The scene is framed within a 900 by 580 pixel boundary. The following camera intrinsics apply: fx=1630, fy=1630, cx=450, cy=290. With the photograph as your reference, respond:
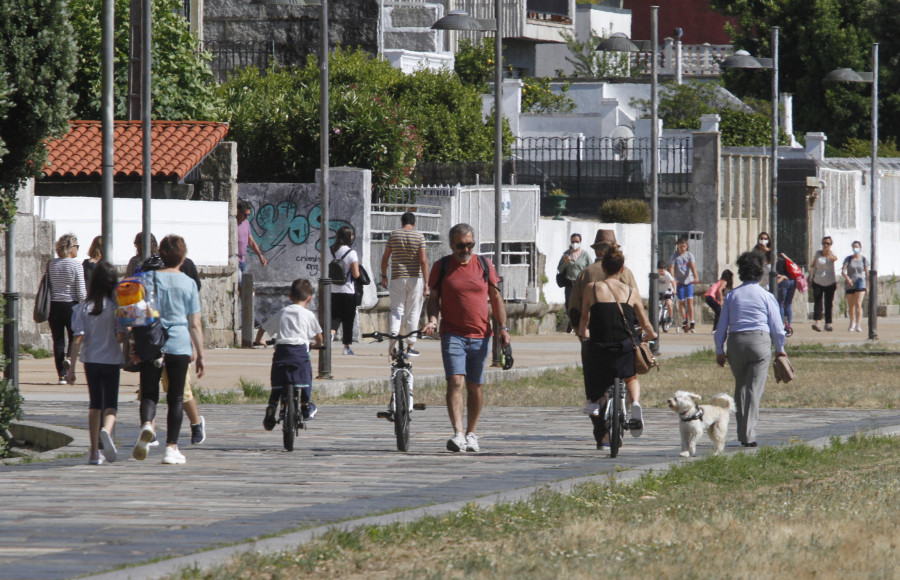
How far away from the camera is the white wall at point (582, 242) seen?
3141 centimetres

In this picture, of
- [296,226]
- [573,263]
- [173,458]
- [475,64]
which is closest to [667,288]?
[573,263]

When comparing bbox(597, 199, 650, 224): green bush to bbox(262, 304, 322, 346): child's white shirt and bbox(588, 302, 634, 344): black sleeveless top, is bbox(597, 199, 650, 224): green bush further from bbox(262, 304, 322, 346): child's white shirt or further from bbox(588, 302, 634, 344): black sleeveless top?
bbox(262, 304, 322, 346): child's white shirt

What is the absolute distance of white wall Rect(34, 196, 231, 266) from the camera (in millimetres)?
20969

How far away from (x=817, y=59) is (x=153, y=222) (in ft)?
140

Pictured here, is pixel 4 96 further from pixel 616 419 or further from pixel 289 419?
pixel 616 419

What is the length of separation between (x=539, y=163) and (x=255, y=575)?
116 ft

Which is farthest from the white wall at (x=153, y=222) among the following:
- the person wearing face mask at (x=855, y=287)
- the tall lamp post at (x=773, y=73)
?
the person wearing face mask at (x=855, y=287)

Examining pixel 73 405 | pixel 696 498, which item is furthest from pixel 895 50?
pixel 696 498

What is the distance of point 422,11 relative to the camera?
179ft

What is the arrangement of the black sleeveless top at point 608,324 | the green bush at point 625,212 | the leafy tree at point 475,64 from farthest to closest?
the leafy tree at point 475,64 < the green bush at point 625,212 < the black sleeveless top at point 608,324

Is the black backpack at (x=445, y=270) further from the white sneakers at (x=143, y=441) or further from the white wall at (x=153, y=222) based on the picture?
the white wall at (x=153, y=222)

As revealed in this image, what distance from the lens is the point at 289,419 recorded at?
11.6 m

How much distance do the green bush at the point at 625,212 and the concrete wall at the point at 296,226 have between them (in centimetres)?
1243

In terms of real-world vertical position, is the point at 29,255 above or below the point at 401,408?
above
